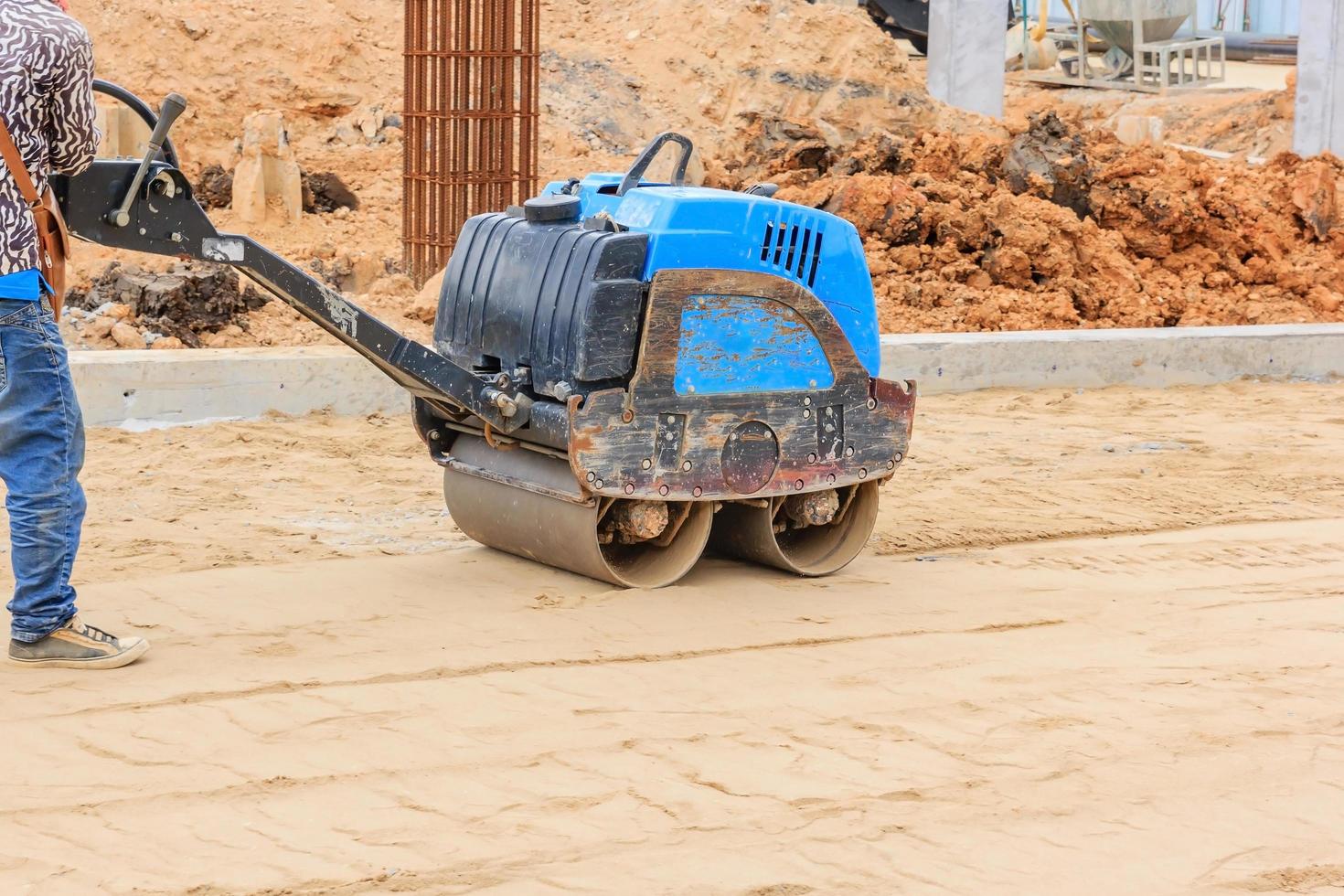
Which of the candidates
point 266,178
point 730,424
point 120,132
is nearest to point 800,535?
point 730,424

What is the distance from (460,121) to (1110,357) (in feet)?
14.8

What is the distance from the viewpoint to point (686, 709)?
436 cm

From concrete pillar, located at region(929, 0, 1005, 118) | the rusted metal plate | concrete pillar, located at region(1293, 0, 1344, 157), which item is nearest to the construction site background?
concrete pillar, located at region(929, 0, 1005, 118)

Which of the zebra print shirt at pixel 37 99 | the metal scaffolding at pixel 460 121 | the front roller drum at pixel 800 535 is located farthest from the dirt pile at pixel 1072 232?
the zebra print shirt at pixel 37 99

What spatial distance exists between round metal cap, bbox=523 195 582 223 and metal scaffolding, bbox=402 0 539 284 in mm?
5437

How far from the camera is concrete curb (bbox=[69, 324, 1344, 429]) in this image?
300 inches

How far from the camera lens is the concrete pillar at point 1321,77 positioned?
1691cm

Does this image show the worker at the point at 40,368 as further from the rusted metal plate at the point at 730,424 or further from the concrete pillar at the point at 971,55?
the concrete pillar at the point at 971,55

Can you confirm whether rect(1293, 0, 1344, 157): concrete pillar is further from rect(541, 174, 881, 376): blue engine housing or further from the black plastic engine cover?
the black plastic engine cover

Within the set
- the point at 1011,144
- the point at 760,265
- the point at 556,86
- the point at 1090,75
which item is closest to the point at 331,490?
the point at 760,265

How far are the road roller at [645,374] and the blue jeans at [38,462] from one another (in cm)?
61

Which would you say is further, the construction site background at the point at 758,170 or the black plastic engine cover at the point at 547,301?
the construction site background at the point at 758,170

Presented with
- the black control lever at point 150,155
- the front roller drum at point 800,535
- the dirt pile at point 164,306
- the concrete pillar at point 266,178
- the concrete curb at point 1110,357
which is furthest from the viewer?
the concrete pillar at point 266,178

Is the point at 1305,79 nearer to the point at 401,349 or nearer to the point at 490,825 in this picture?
the point at 401,349
